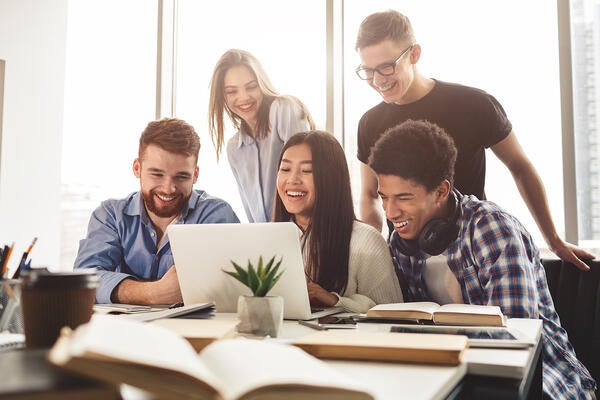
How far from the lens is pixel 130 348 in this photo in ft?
1.76

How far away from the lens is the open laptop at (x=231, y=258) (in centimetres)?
135

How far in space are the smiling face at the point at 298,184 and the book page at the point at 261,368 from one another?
1414mm

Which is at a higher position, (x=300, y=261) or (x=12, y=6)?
(x=12, y=6)

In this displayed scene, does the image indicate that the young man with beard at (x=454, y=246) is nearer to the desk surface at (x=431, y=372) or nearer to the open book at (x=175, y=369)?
the desk surface at (x=431, y=372)

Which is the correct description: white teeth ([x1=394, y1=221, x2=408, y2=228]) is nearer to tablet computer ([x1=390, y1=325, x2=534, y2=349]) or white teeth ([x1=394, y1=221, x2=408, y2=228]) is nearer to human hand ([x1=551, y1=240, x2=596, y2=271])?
human hand ([x1=551, y1=240, x2=596, y2=271])

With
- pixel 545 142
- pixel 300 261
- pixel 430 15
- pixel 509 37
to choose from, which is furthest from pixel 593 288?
pixel 430 15

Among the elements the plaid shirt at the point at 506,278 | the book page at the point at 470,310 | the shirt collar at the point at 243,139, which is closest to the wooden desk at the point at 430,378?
the book page at the point at 470,310

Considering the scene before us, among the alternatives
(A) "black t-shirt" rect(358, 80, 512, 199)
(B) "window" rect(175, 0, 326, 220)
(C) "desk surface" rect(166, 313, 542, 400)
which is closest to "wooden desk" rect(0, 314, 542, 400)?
(C) "desk surface" rect(166, 313, 542, 400)

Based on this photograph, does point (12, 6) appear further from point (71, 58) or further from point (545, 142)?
point (545, 142)

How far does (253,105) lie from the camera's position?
2.95m

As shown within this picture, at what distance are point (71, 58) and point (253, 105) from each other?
4.28 ft

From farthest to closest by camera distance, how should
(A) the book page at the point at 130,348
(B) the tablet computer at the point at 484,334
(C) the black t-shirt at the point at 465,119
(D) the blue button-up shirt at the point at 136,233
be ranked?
(C) the black t-shirt at the point at 465,119 → (D) the blue button-up shirt at the point at 136,233 → (B) the tablet computer at the point at 484,334 → (A) the book page at the point at 130,348

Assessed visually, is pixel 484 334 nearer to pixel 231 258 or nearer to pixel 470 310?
pixel 470 310

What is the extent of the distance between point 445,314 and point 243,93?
1966 mm
